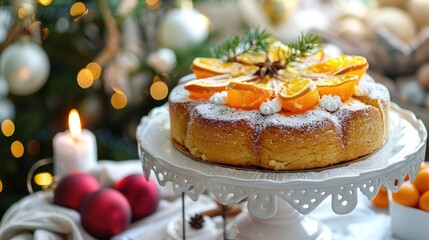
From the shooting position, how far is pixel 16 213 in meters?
1.66

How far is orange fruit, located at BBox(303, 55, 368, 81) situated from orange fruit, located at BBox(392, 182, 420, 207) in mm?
254

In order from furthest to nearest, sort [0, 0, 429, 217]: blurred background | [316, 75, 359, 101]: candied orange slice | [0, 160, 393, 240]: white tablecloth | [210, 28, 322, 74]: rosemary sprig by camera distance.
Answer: [0, 0, 429, 217]: blurred background → [0, 160, 393, 240]: white tablecloth → [210, 28, 322, 74]: rosemary sprig → [316, 75, 359, 101]: candied orange slice

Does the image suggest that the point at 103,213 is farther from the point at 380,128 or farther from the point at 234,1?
the point at 234,1

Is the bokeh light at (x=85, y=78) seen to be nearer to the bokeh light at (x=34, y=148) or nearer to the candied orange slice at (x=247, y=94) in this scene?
the bokeh light at (x=34, y=148)

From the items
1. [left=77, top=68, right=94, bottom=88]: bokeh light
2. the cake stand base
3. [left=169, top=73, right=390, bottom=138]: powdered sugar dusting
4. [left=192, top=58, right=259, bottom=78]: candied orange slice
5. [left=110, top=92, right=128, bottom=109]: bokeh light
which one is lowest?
[left=110, top=92, right=128, bottom=109]: bokeh light

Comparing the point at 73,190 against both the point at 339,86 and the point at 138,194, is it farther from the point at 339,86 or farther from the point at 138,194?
the point at 339,86

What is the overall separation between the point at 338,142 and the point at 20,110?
1.58 meters

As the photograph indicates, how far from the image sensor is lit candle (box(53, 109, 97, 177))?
178 centimetres

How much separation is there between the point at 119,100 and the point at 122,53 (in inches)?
7.0

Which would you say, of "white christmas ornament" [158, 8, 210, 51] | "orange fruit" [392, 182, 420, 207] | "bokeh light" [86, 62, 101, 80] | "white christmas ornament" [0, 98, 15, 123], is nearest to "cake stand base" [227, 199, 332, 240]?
A: "orange fruit" [392, 182, 420, 207]

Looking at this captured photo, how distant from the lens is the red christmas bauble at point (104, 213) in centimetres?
149

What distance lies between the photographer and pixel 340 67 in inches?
55.1

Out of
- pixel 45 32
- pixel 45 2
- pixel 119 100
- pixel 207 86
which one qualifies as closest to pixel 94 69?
pixel 119 100

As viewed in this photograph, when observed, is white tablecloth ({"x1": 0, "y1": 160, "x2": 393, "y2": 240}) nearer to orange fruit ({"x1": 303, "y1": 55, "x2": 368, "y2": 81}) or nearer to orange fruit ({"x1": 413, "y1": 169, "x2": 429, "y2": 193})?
orange fruit ({"x1": 413, "y1": 169, "x2": 429, "y2": 193})
